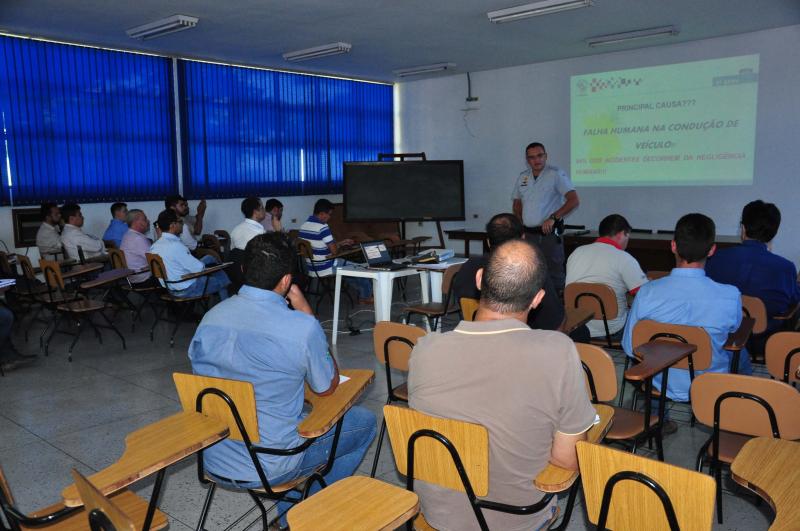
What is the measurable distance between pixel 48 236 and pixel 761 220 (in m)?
6.78

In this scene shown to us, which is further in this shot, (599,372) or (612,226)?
(612,226)

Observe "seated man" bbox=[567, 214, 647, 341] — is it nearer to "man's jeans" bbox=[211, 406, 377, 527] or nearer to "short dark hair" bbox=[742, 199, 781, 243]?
"short dark hair" bbox=[742, 199, 781, 243]

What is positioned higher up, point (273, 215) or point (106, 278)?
point (273, 215)

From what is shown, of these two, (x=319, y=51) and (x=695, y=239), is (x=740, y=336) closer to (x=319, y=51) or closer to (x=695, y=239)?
(x=695, y=239)

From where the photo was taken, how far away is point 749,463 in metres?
1.78

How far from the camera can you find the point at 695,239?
312 cm

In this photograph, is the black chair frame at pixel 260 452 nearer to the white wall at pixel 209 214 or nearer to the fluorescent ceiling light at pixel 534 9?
the fluorescent ceiling light at pixel 534 9

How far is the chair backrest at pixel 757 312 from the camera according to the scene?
358 cm

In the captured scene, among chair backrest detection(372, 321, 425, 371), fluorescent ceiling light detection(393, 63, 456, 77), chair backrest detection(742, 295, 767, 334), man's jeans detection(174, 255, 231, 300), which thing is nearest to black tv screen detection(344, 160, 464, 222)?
fluorescent ceiling light detection(393, 63, 456, 77)

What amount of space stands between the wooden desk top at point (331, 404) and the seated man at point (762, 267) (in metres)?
2.63

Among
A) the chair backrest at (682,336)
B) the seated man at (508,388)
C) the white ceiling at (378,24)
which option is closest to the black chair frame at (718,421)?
the chair backrest at (682,336)

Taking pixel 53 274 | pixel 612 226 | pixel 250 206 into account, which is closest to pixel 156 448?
pixel 612 226

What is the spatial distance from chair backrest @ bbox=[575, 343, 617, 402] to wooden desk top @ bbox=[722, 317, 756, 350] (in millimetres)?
798

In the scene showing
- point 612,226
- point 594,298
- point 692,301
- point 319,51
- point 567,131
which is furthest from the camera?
point 567,131
